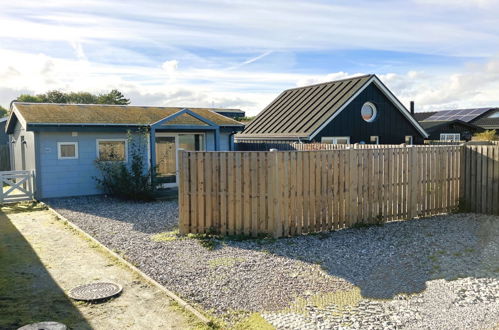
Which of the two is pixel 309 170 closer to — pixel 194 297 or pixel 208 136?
pixel 194 297

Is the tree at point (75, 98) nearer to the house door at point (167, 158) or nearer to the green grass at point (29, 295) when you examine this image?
the house door at point (167, 158)

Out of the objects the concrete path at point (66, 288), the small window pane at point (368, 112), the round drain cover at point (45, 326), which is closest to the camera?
the round drain cover at point (45, 326)

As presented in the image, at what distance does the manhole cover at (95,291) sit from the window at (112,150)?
10374mm

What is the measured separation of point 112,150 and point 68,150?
1.56 meters

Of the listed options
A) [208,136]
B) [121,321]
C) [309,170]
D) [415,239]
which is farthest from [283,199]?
[208,136]

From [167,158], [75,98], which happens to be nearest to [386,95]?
[167,158]

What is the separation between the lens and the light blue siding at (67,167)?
1467cm

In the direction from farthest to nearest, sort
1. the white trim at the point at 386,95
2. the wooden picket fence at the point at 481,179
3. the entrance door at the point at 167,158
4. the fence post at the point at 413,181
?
the white trim at the point at 386,95 → the entrance door at the point at 167,158 → the wooden picket fence at the point at 481,179 → the fence post at the point at 413,181

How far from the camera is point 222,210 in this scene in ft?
28.2

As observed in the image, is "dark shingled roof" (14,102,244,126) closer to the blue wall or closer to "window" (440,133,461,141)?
the blue wall

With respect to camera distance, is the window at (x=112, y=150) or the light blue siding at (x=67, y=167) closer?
the light blue siding at (x=67, y=167)

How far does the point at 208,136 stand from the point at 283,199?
9.93 metres

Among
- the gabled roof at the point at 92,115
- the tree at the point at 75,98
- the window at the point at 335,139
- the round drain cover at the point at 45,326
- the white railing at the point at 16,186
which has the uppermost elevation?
the tree at the point at 75,98

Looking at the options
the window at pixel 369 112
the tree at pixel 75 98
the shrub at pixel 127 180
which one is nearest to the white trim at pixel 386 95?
the window at pixel 369 112
